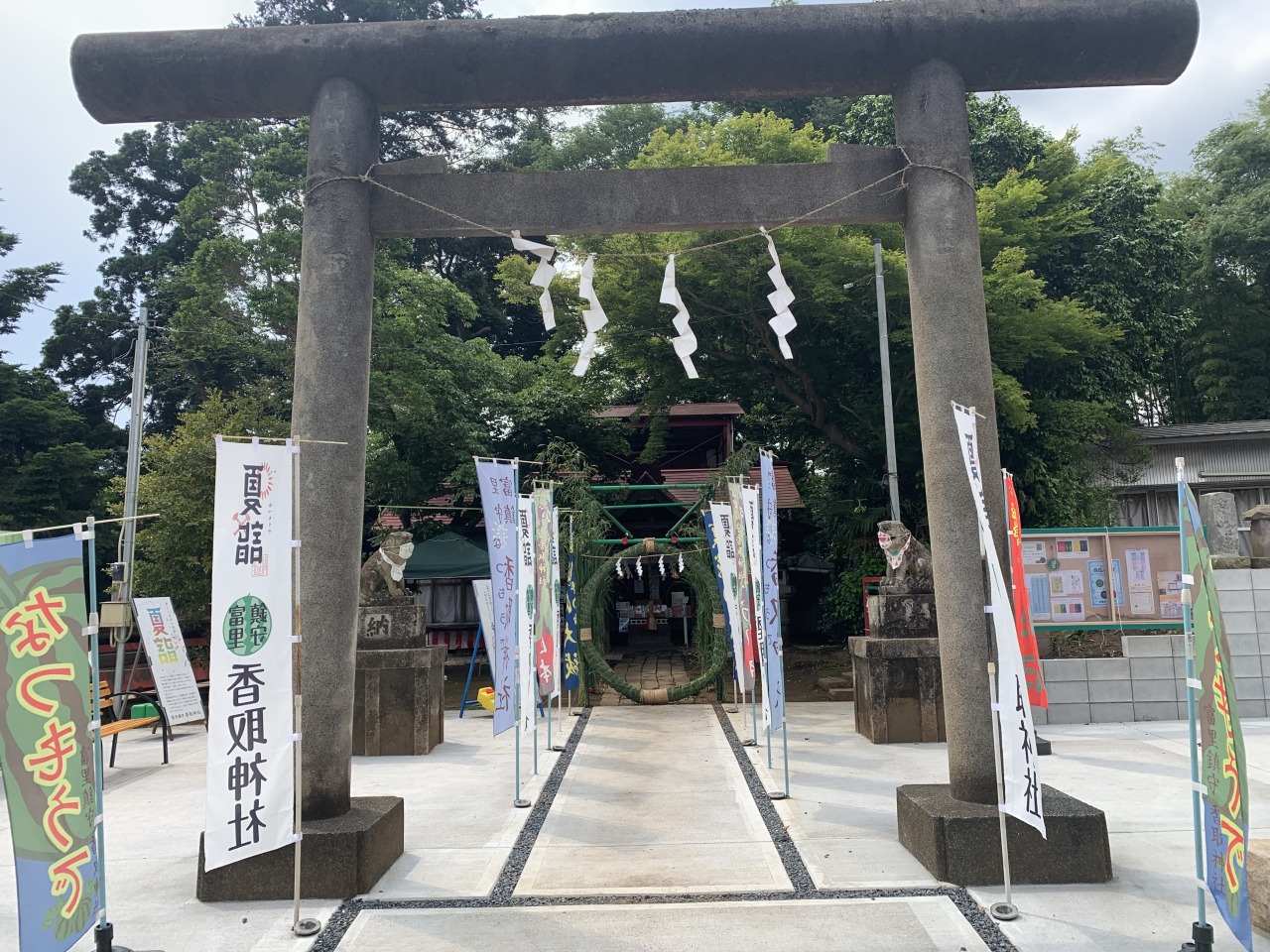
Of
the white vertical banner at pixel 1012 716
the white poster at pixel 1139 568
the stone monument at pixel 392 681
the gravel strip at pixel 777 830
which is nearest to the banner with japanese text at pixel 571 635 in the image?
the stone monument at pixel 392 681

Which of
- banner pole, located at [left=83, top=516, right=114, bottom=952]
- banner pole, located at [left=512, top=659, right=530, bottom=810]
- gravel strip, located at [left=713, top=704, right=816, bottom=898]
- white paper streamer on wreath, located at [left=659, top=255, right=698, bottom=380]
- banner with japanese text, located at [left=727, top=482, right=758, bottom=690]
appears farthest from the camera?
banner with japanese text, located at [left=727, top=482, right=758, bottom=690]

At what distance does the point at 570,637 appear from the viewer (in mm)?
11586

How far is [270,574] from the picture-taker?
443 centimetres

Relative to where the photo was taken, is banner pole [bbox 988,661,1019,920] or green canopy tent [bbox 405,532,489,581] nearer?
banner pole [bbox 988,661,1019,920]

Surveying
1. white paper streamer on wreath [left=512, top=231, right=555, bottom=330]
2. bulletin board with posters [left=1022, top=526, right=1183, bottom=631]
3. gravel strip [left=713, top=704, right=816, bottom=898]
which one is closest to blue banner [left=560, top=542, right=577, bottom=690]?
gravel strip [left=713, top=704, right=816, bottom=898]

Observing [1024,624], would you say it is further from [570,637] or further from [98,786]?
[98,786]

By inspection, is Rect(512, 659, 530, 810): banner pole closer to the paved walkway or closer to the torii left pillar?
the paved walkway

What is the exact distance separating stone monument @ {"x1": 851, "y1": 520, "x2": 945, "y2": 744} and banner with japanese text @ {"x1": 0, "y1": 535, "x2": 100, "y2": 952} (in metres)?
7.64

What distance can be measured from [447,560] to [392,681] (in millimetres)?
6204

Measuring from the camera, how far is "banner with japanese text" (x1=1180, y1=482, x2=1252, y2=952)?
3.46m

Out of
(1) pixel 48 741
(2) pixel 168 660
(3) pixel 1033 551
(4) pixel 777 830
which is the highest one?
(3) pixel 1033 551

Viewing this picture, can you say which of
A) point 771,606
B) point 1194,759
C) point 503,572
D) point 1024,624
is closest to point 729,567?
point 771,606

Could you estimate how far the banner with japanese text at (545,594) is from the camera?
8.71 m

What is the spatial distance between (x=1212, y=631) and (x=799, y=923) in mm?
2468
